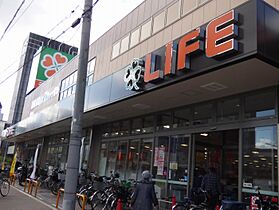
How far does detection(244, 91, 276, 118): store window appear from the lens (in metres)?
8.69

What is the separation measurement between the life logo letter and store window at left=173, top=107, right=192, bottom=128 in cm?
435

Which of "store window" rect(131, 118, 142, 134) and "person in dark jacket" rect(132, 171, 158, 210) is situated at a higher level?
"store window" rect(131, 118, 142, 134)

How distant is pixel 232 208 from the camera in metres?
7.16

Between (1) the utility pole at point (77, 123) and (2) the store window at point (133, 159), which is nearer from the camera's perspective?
(1) the utility pole at point (77, 123)

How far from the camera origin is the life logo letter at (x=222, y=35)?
6820 mm

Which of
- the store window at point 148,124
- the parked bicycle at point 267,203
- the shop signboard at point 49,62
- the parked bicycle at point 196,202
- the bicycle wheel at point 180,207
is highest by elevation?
the shop signboard at point 49,62

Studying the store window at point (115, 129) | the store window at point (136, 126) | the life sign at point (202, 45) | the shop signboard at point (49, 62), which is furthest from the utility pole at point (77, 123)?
the shop signboard at point (49, 62)

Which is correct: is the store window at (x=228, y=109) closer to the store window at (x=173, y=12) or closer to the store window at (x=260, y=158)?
the store window at (x=260, y=158)

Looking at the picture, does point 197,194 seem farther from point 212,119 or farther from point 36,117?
point 36,117

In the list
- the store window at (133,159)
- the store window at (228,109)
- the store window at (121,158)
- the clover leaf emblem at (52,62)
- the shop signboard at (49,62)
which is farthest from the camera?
the clover leaf emblem at (52,62)

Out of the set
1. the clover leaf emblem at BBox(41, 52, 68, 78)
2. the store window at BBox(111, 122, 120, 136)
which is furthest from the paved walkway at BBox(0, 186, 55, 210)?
the clover leaf emblem at BBox(41, 52, 68, 78)

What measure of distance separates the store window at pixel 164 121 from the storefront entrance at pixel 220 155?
4.75 feet

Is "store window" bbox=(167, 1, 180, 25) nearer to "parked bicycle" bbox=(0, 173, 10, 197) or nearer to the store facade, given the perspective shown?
the store facade

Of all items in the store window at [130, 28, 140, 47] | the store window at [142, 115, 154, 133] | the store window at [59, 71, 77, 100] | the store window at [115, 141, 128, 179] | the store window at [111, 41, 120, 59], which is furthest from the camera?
the store window at [59, 71, 77, 100]
